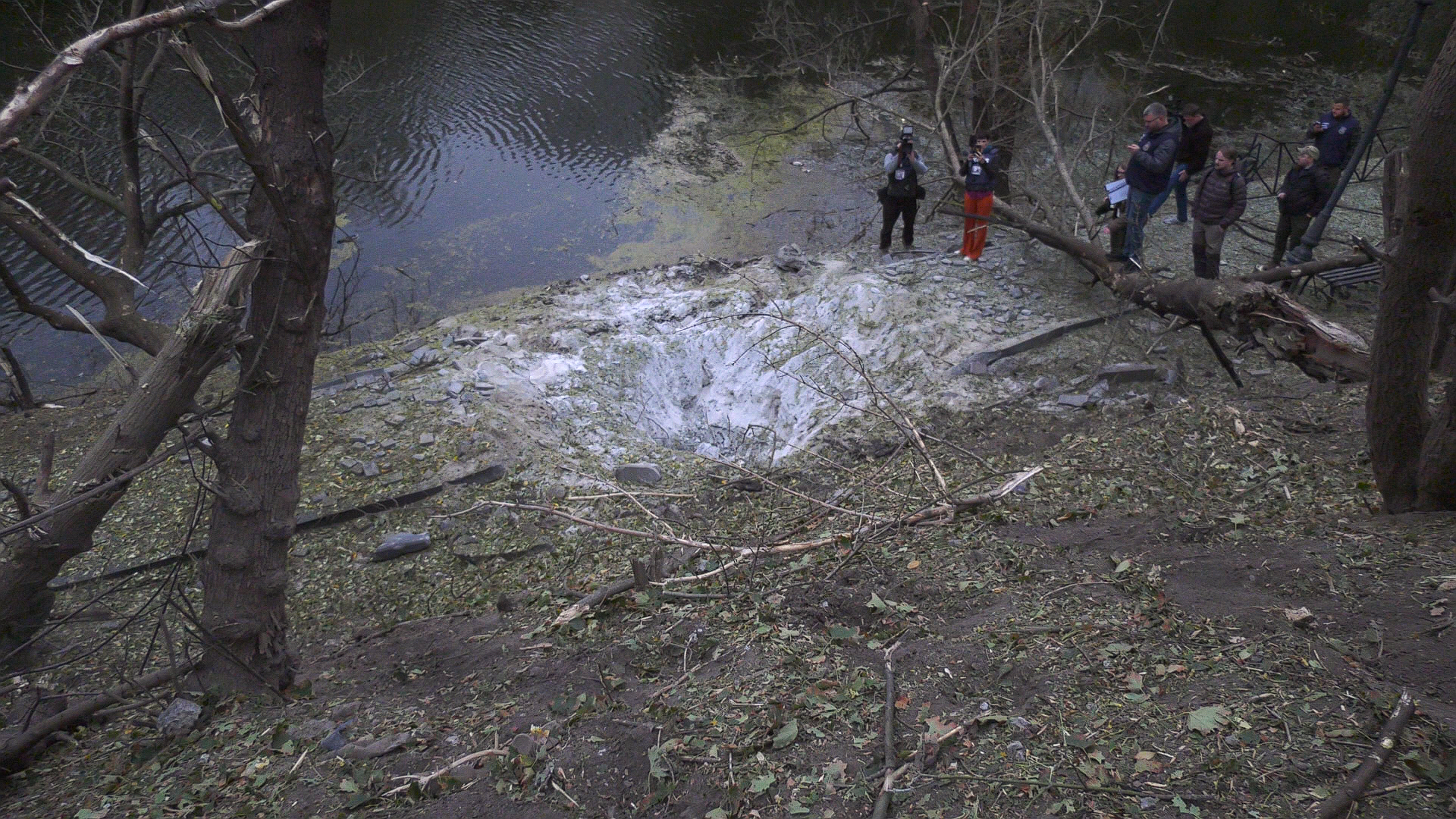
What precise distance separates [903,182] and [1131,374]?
2801 millimetres

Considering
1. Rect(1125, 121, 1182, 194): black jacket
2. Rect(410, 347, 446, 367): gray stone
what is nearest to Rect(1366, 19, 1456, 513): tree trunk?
Rect(1125, 121, 1182, 194): black jacket

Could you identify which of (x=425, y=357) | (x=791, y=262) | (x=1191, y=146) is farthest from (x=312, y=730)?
(x=1191, y=146)

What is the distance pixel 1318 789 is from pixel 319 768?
323 centimetres

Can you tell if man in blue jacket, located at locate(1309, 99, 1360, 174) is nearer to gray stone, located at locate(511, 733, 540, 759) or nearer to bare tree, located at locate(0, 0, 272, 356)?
gray stone, located at locate(511, 733, 540, 759)

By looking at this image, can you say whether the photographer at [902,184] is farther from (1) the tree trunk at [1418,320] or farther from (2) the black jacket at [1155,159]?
(1) the tree trunk at [1418,320]

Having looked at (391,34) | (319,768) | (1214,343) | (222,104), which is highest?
(391,34)

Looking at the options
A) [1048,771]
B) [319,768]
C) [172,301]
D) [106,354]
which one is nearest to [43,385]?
[106,354]

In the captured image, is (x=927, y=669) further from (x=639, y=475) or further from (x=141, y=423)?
(x=141, y=423)

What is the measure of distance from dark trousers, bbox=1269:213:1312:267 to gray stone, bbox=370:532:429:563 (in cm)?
730

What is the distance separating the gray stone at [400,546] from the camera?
5.10m

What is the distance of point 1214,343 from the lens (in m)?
5.66

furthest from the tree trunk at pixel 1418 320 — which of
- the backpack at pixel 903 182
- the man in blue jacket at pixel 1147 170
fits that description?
the backpack at pixel 903 182

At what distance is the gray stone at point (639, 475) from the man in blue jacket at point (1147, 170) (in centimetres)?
416

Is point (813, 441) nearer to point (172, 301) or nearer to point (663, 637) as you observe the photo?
point (663, 637)
